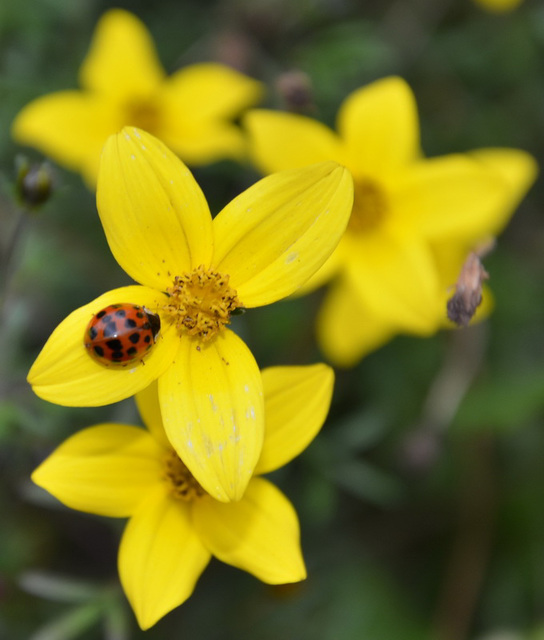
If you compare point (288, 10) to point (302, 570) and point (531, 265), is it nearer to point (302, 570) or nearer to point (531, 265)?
point (531, 265)

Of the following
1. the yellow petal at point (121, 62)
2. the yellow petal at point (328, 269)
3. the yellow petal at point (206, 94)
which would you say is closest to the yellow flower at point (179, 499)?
the yellow petal at point (328, 269)

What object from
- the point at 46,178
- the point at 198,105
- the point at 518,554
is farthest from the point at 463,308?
the point at 518,554

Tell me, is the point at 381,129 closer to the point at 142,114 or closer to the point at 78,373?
the point at 142,114

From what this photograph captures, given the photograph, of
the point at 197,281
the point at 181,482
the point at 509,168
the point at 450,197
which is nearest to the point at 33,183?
the point at 197,281

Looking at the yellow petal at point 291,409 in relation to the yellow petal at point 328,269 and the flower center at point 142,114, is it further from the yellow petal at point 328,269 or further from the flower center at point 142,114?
the flower center at point 142,114

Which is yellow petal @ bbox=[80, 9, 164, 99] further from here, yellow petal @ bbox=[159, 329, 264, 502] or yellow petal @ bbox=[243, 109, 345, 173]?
yellow petal @ bbox=[159, 329, 264, 502]

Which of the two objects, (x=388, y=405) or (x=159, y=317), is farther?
(x=388, y=405)
